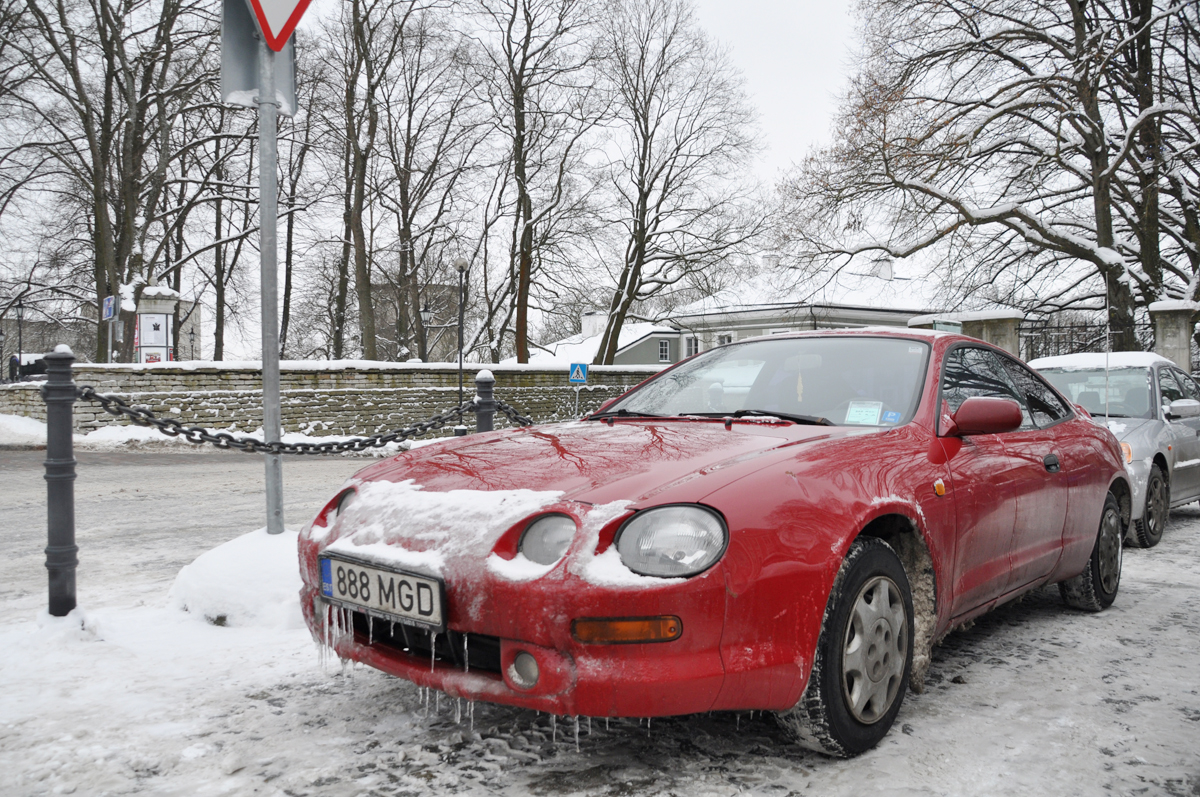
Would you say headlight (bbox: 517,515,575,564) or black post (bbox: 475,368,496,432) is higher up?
black post (bbox: 475,368,496,432)

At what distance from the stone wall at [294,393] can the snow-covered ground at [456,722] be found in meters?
12.9

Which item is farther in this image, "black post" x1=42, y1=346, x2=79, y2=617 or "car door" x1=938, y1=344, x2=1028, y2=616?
"black post" x1=42, y1=346, x2=79, y2=617

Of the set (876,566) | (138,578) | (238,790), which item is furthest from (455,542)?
(138,578)

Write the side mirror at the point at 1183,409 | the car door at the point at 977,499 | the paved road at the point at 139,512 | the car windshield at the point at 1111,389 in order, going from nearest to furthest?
1. the car door at the point at 977,499
2. the paved road at the point at 139,512
3. the side mirror at the point at 1183,409
4. the car windshield at the point at 1111,389

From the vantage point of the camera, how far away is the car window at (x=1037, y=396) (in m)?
4.16

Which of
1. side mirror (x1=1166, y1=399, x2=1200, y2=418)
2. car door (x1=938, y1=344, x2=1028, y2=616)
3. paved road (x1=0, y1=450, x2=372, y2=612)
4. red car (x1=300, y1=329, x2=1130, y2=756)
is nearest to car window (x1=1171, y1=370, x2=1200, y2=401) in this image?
side mirror (x1=1166, y1=399, x2=1200, y2=418)

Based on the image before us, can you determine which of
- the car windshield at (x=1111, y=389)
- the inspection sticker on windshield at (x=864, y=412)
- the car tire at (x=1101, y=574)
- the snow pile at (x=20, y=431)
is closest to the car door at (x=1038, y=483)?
the car tire at (x=1101, y=574)

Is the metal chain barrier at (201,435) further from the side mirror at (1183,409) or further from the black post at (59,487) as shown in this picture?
the side mirror at (1183,409)

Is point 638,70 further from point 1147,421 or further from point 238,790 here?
point 238,790

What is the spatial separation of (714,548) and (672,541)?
11cm

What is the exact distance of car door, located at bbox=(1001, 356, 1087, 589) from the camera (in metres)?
3.57

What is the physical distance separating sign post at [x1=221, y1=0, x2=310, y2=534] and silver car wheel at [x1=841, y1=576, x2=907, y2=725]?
2892mm

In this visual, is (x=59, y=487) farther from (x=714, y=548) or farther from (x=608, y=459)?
(x=714, y=548)

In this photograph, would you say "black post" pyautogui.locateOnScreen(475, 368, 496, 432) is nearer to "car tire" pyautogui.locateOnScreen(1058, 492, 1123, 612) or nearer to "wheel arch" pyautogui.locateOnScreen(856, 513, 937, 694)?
"wheel arch" pyautogui.locateOnScreen(856, 513, 937, 694)
